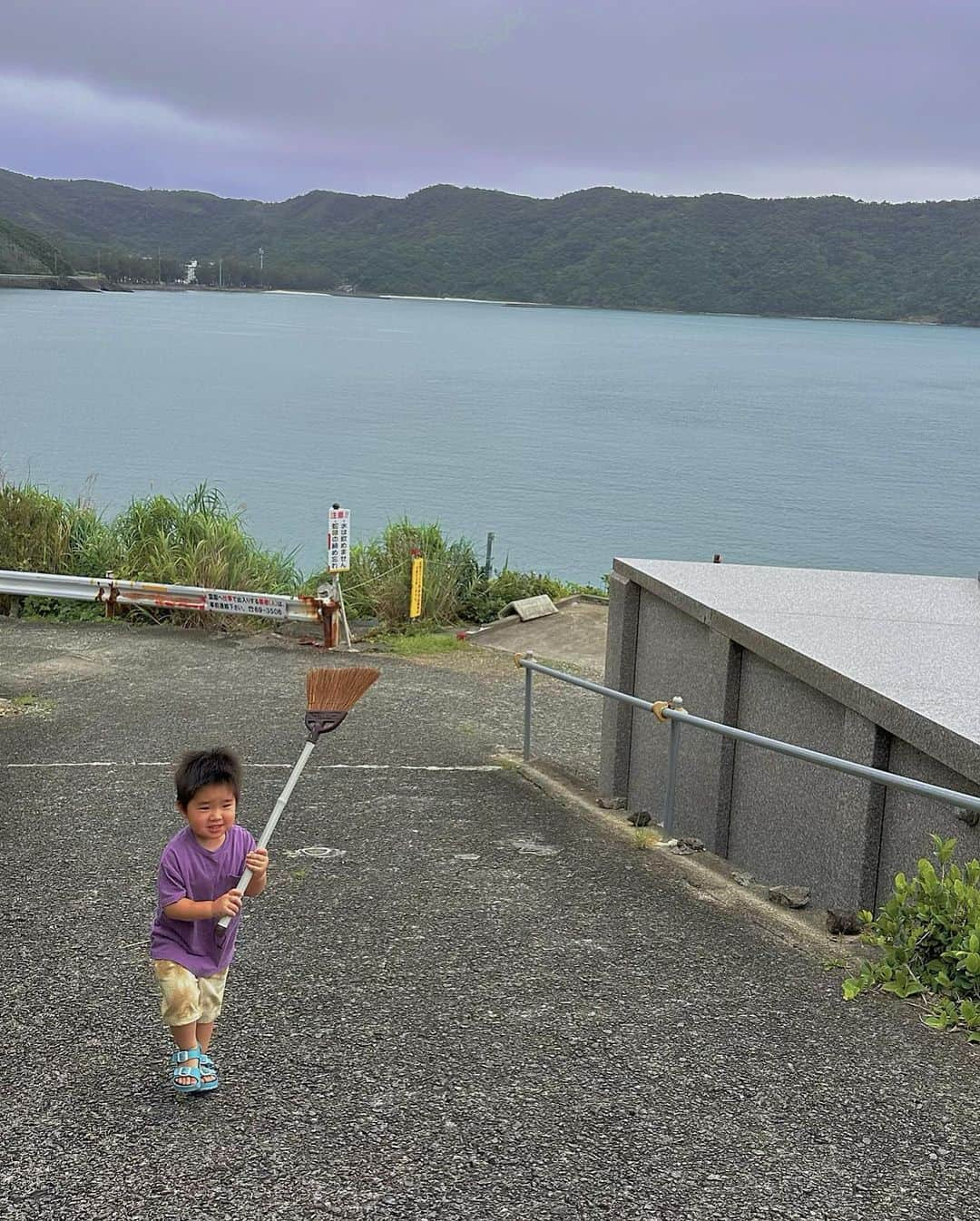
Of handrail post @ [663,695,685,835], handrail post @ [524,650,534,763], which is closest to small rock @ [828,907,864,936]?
handrail post @ [663,695,685,835]

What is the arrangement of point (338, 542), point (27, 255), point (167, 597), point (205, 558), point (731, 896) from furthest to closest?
point (27, 255) < point (205, 558) < point (338, 542) < point (167, 597) < point (731, 896)

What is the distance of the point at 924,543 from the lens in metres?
54.4

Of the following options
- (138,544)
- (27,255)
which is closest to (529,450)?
(138,544)

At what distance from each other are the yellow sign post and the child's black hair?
11.6m

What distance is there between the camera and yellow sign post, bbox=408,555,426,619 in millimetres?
15508

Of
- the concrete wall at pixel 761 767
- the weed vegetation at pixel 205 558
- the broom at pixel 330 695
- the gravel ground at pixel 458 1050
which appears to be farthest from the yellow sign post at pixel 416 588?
the broom at pixel 330 695

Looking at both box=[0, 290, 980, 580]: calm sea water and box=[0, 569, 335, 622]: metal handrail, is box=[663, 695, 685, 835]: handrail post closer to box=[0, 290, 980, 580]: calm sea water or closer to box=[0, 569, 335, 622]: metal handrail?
box=[0, 569, 335, 622]: metal handrail

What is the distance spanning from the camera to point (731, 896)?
5.85 metres

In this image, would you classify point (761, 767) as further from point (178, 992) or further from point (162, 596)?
point (162, 596)

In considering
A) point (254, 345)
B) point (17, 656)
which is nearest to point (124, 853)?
point (17, 656)

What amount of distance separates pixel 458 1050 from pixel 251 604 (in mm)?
9934

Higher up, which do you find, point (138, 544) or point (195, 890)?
point (195, 890)

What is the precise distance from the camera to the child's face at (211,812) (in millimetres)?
3881

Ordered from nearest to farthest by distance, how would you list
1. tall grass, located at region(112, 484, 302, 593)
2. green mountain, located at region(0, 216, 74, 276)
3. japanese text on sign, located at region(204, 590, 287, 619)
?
japanese text on sign, located at region(204, 590, 287, 619) < tall grass, located at region(112, 484, 302, 593) < green mountain, located at region(0, 216, 74, 276)
